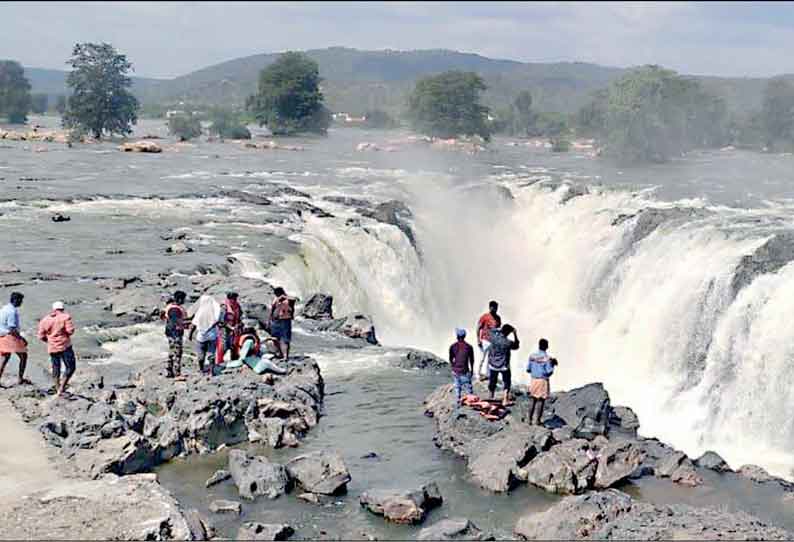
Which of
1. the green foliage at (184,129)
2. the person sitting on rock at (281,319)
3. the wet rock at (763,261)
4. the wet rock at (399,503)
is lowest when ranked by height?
the wet rock at (399,503)

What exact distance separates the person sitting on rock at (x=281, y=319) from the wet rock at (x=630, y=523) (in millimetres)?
5600

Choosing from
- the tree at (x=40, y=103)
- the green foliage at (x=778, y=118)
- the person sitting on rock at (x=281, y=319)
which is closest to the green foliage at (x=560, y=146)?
the green foliage at (x=778, y=118)

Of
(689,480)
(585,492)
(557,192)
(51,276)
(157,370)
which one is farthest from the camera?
(557,192)

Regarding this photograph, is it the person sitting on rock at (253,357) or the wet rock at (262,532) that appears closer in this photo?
the wet rock at (262,532)

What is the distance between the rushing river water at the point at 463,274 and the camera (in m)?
13.6

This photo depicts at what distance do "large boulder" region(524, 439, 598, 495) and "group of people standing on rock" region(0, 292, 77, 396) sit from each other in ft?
21.1

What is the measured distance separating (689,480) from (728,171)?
40.2 metres

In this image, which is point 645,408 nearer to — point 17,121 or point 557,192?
point 557,192

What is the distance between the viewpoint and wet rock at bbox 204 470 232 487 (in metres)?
10.9

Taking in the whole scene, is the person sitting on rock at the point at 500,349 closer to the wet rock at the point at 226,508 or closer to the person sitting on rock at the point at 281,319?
the person sitting on rock at the point at 281,319

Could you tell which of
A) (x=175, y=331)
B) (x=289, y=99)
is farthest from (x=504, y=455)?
(x=289, y=99)

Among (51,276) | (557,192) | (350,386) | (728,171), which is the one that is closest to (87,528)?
(350,386)

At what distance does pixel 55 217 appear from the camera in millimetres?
26828

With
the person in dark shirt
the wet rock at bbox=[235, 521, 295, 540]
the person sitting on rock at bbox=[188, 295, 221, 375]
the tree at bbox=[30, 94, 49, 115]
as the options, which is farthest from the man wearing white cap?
the tree at bbox=[30, 94, 49, 115]
